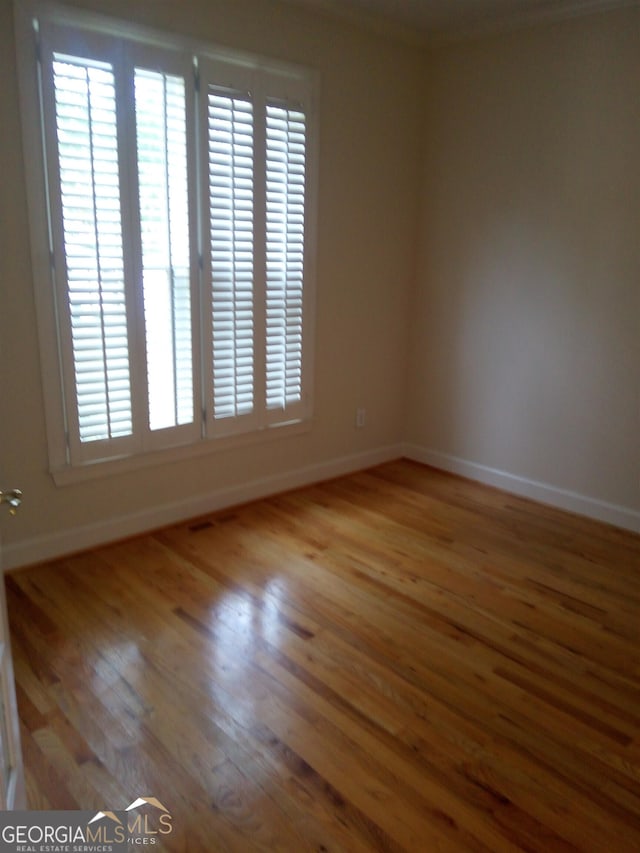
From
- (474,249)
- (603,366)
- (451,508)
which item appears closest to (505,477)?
(451,508)

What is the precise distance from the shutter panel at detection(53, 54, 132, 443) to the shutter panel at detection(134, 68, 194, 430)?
14 centimetres

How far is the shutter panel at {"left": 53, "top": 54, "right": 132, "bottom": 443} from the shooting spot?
262 centimetres

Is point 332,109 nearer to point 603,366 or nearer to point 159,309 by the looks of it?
point 159,309

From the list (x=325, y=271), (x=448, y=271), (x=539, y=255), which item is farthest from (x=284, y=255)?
(x=539, y=255)

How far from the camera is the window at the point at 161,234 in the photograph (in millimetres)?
2648

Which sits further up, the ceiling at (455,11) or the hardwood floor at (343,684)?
the ceiling at (455,11)

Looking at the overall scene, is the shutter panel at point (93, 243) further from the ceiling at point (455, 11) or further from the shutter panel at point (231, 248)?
the ceiling at point (455, 11)

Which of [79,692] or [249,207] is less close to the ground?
[249,207]

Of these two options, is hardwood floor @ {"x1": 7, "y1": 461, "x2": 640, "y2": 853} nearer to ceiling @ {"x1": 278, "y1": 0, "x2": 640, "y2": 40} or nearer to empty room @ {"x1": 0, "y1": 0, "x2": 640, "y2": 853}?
empty room @ {"x1": 0, "y1": 0, "x2": 640, "y2": 853}

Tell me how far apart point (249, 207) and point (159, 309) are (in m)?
0.72

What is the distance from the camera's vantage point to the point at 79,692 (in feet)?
7.05

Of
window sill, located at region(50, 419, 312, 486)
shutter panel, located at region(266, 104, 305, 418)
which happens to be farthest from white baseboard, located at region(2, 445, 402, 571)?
shutter panel, located at region(266, 104, 305, 418)

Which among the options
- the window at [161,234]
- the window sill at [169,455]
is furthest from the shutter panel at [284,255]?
the window sill at [169,455]

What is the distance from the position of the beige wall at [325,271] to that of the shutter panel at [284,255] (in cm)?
Result: 19
